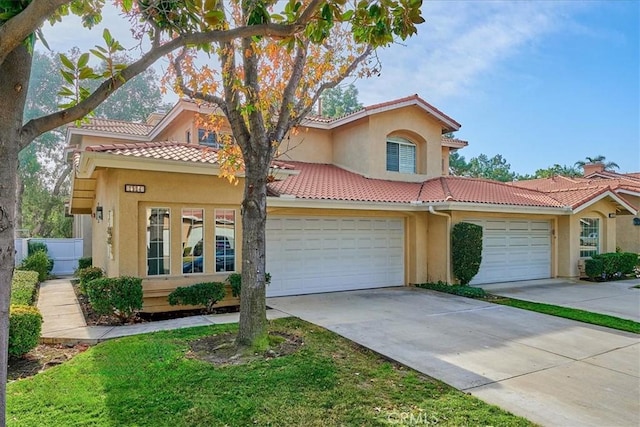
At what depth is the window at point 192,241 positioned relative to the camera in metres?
10.5

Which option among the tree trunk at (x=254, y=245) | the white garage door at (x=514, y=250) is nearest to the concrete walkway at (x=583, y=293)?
the white garage door at (x=514, y=250)

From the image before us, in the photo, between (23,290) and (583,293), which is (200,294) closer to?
(23,290)

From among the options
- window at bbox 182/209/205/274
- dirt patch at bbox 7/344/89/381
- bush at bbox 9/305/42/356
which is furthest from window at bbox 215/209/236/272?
bush at bbox 9/305/42/356

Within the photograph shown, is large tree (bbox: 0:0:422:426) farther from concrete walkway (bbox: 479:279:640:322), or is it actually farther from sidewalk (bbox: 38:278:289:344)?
concrete walkway (bbox: 479:279:640:322)

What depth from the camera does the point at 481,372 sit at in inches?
242

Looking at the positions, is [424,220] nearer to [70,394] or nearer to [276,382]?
[276,382]

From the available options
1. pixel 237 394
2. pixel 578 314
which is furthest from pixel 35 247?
pixel 578 314

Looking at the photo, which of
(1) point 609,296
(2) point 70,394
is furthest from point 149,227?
(1) point 609,296

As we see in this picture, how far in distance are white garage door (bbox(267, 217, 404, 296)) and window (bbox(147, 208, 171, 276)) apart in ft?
10.2

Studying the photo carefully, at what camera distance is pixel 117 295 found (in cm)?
884

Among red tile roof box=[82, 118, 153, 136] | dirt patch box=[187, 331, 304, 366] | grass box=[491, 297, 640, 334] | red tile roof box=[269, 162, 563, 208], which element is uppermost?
red tile roof box=[82, 118, 153, 136]

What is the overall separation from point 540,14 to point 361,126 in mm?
7250

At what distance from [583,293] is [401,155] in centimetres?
848

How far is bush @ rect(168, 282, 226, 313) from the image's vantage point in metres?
9.64
